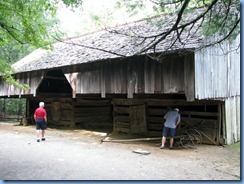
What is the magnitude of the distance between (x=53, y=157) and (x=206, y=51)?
669cm

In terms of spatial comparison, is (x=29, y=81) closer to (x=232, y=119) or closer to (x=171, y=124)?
(x=171, y=124)

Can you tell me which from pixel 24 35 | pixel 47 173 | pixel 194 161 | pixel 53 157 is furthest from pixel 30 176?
pixel 194 161

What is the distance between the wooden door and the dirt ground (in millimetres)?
1981

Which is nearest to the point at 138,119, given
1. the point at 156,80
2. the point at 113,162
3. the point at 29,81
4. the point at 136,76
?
the point at 136,76

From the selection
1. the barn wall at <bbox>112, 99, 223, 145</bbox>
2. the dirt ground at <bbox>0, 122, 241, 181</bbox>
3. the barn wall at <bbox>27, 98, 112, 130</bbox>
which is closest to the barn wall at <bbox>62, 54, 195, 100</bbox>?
the dirt ground at <bbox>0, 122, 241, 181</bbox>

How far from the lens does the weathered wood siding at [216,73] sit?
876 centimetres

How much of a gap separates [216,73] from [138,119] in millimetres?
4498

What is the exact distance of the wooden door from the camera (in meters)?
12.4

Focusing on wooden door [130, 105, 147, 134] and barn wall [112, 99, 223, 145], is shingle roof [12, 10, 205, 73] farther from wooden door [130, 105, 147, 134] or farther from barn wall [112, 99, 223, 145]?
wooden door [130, 105, 147, 134]

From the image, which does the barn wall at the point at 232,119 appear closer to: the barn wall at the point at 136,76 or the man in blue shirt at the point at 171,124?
the man in blue shirt at the point at 171,124

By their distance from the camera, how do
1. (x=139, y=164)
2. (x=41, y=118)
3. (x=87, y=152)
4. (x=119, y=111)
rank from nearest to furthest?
(x=139, y=164) → (x=87, y=152) → (x=41, y=118) → (x=119, y=111)

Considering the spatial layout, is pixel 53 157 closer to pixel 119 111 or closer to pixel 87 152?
Answer: pixel 87 152

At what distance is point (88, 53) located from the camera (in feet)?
36.6

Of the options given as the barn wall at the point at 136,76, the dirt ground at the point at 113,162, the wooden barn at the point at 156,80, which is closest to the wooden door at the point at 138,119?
the wooden barn at the point at 156,80
